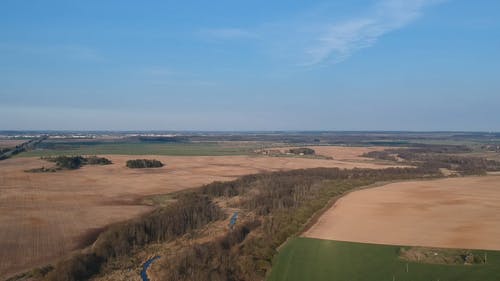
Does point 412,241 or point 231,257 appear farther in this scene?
point 412,241

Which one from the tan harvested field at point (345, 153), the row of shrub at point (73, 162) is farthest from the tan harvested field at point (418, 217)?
the row of shrub at point (73, 162)

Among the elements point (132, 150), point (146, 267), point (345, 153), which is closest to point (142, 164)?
point (132, 150)

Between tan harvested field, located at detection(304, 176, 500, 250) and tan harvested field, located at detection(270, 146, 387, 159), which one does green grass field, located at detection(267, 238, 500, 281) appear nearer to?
tan harvested field, located at detection(304, 176, 500, 250)

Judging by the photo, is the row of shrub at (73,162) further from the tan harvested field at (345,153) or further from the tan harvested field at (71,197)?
the tan harvested field at (345,153)

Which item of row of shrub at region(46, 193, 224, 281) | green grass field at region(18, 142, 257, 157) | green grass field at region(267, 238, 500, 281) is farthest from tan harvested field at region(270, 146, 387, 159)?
green grass field at region(267, 238, 500, 281)

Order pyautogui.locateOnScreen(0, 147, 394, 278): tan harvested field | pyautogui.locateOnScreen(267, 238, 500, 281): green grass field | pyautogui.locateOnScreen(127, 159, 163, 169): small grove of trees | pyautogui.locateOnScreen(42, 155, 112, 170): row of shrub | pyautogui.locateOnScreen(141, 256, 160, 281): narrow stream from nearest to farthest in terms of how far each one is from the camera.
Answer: pyautogui.locateOnScreen(267, 238, 500, 281): green grass field
pyautogui.locateOnScreen(141, 256, 160, 281): narrow stream
pyautogui.locateOnScreen(0, 147, 394, 278): tan harvested field
pyautogui.locateOnScreen(42, 155, 112, 170): row of shrub
pyautogui.locateOnScreen(127, 159, 163, 169): small grove of trees

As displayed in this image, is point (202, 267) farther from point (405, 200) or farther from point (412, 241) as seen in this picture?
point (405, 200)

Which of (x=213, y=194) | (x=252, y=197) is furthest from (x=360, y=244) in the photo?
(x=213, y=194)

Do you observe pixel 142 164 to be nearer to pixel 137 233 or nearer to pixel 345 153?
pixel 137 233
